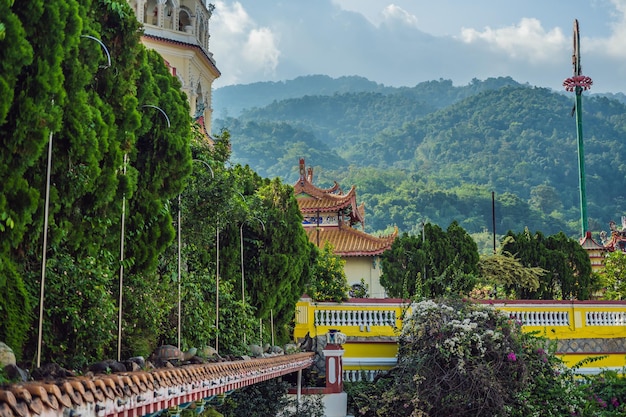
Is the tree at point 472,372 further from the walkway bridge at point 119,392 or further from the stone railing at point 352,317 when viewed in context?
the walkway bridge at point 119,392

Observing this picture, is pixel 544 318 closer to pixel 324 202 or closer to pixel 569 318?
pixel 569 318

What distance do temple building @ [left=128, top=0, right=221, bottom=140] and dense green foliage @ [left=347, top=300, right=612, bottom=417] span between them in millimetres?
8470

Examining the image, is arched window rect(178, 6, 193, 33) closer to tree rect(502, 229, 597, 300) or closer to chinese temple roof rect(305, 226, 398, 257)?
chinese temple roof rect(305, 226, 398, 257)

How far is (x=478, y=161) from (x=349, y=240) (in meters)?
90.0

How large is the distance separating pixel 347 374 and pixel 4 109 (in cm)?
1502

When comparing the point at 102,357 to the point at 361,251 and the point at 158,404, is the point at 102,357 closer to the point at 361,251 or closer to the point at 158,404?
the point at 158,404

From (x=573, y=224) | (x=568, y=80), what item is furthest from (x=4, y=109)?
(x=573, y=224)

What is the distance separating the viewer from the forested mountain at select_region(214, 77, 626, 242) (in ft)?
290

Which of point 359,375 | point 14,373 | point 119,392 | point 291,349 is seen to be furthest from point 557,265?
point 14,373

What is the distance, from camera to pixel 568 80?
1730 inches

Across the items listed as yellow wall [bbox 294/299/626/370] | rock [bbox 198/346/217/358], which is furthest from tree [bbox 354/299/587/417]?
rock [bbox 198/346/217/358]

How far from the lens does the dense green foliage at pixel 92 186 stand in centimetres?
696

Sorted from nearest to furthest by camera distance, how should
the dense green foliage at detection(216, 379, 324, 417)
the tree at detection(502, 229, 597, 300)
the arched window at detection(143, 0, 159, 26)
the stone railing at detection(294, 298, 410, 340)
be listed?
the dense green foliage at detection(216, 379, 324, 417) < the stone railing at detection(294, 298, 410, 340) < the arched window at detection(143, 0, 159, 26) < the tree at detection(502, 229, 597, 300)

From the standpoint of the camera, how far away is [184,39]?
24312 mm
